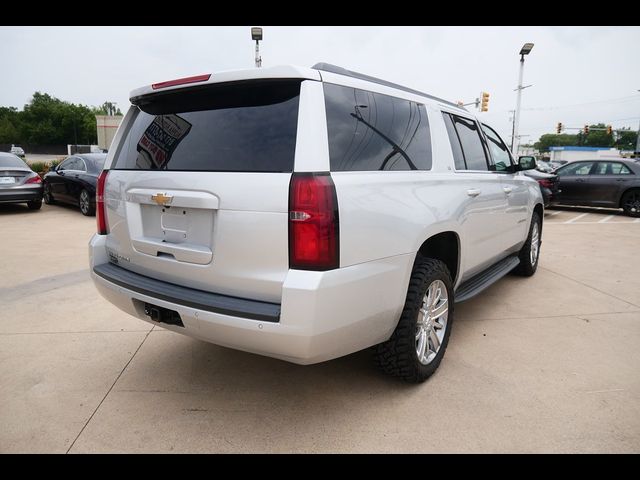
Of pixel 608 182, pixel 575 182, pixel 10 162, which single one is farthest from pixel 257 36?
pixel 608 182

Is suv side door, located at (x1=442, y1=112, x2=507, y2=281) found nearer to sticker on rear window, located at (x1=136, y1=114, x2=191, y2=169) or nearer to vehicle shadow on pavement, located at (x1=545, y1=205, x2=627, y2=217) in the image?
sticker on rear window, located at (x1=136, y1=114, x2=191, y2=169)

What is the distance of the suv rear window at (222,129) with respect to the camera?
87.3 inches

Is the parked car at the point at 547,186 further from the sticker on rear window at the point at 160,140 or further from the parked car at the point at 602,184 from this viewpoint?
the sticker on rear window at the point at 160,140

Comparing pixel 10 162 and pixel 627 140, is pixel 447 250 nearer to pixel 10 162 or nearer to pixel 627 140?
pixel 10 162

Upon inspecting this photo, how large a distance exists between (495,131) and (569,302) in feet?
6.47

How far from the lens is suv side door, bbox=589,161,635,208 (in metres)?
11.7

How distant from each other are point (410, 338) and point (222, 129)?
1.62m

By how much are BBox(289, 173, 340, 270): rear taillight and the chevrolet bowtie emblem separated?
75 centimetres

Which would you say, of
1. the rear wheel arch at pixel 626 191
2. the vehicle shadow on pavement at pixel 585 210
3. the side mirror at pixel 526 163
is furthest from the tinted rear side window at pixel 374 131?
the vehicle shadow on pavement at pixel 585 210

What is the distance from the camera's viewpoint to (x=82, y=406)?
106 inches

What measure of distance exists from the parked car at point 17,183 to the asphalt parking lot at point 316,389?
710 cm

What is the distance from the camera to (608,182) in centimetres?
1184
